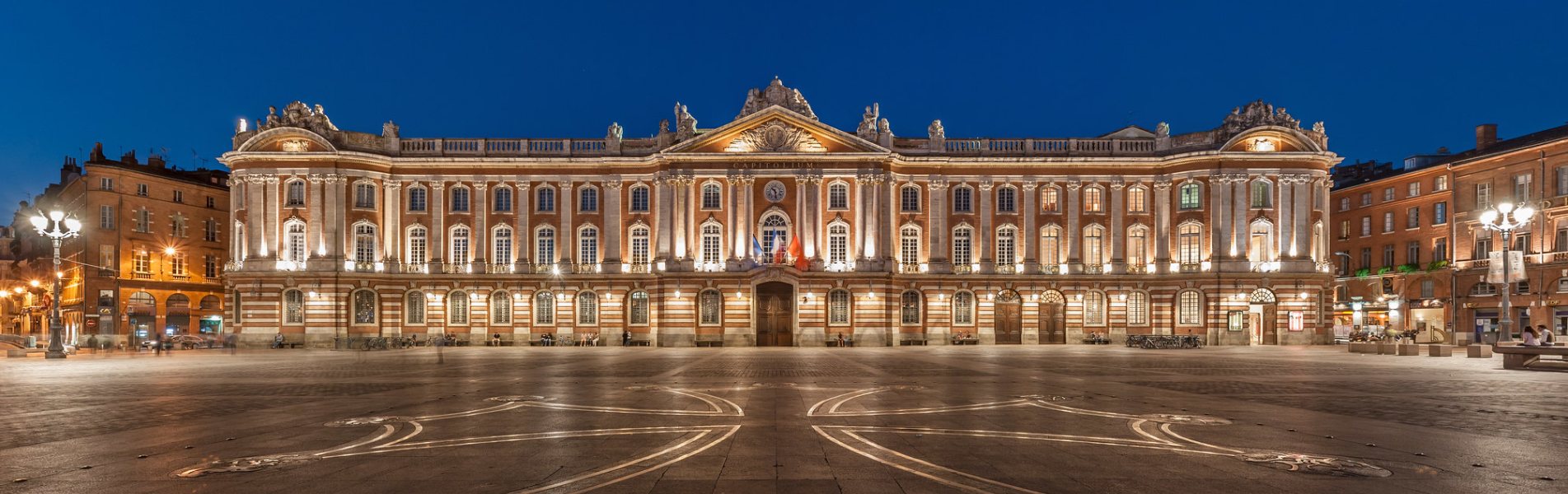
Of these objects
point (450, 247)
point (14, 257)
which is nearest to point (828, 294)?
point (450, 247)

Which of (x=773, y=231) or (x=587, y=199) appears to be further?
(x=587, y=199)

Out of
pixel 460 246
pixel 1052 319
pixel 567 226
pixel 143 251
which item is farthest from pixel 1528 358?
pixel 143 251

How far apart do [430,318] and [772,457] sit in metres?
54.6

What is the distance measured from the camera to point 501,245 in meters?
63.9

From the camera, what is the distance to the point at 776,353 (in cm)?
5006

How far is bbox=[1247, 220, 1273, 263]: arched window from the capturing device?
202 ft

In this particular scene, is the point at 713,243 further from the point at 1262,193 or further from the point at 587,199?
the point at 1262,193

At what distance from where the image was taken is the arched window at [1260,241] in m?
61.5

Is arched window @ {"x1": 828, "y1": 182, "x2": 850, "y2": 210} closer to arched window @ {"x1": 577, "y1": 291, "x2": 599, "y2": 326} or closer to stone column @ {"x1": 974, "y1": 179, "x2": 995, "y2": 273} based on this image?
stone column @ {"x1": 974, "y1": 179, "x2": 995, "y2": 273}

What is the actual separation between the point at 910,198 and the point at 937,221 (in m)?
2.23

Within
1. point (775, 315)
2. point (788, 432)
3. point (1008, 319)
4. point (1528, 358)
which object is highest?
point (788, 432)

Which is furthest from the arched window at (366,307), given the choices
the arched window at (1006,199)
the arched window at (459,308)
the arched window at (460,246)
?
the arched window at (1006,199)

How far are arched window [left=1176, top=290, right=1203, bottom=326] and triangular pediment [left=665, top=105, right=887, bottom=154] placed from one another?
21.2m

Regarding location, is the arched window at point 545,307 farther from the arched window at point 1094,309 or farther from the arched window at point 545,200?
the arched window at point 1094,309
